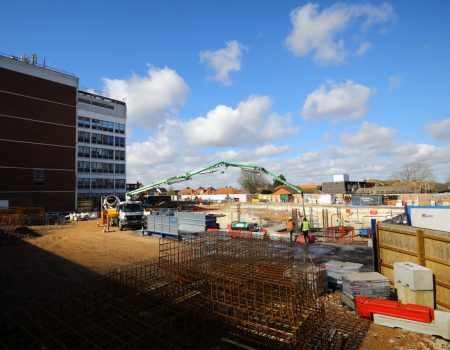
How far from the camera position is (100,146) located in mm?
54688

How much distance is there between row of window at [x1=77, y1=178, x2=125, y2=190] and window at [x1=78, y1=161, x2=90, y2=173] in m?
1.48

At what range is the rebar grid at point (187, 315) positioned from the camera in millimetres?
6000

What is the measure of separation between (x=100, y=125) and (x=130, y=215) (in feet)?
112

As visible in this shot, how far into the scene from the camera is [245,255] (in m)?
11.3

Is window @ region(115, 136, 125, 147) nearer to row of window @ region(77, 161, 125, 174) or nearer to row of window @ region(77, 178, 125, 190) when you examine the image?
row of window @ region(77, 161, 125, 174)

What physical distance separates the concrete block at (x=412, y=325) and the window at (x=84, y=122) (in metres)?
54.8

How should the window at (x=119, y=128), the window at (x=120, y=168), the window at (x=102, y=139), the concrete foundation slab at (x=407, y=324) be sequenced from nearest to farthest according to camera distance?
the concrete foundation slab at (x=407, y=324)
the window at (x=102, y=139)
the window at (x=120, y=168)
the window at (x=119, y=128)

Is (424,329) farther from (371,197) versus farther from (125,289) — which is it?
(371,197)

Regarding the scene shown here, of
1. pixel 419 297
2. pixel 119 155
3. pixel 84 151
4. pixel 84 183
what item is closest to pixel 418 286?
pixel 419 297

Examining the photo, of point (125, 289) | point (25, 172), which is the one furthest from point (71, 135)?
point (125, 289)

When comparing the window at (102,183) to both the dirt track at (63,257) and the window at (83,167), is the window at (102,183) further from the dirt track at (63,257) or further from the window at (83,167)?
the dirt track at (63,257)

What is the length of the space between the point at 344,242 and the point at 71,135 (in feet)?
130

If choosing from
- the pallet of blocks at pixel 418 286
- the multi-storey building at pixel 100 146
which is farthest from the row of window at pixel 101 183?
the pallet of blocks at pixel 418 286

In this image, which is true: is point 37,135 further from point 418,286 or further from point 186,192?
point 186,192
